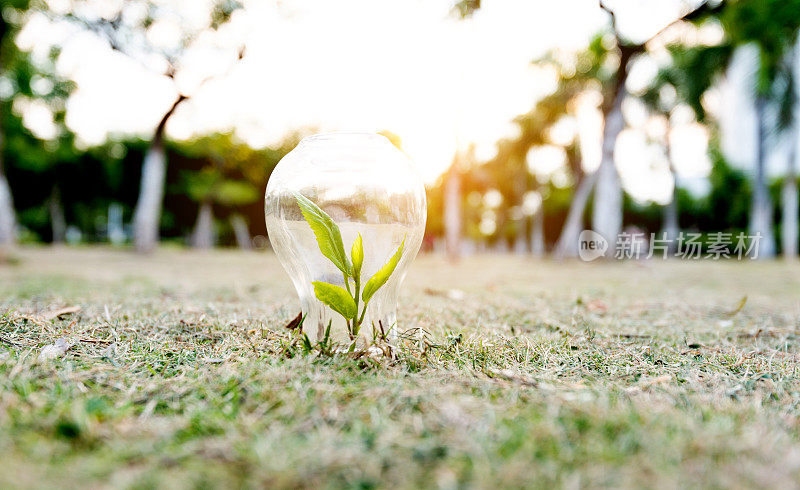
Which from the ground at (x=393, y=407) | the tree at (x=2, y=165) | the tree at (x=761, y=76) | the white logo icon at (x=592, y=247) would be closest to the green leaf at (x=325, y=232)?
the ground at (x=393, y=407)

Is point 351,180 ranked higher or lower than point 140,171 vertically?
lower

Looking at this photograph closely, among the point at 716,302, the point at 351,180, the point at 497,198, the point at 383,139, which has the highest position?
the point at 497,198

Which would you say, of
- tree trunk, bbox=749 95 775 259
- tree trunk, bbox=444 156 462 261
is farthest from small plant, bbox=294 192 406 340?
tree trunk, bbox=749 95 775 259

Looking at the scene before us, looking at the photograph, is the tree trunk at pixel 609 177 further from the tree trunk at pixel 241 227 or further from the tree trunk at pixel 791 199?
the tree trunk at pixel 241 227

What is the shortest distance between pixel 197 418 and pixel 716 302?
3.97 metres

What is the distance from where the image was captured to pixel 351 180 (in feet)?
5.45

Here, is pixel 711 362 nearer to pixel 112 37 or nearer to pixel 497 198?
pixel 112 37

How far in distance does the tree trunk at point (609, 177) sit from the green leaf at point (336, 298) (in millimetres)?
8710

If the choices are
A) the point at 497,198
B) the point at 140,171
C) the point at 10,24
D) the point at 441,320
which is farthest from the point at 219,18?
the point at 497,198

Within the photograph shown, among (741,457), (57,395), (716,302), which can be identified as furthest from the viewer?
(716,302)

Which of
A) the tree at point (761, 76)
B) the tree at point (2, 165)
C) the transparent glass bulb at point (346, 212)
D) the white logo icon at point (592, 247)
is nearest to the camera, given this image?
the transparent glass bulb at point (346, 212)

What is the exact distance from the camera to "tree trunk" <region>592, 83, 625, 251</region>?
930 centimetres

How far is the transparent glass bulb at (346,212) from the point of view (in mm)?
1657

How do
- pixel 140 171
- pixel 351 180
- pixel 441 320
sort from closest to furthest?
pixel 351 180
pixel 441 320
pixel 140 171
